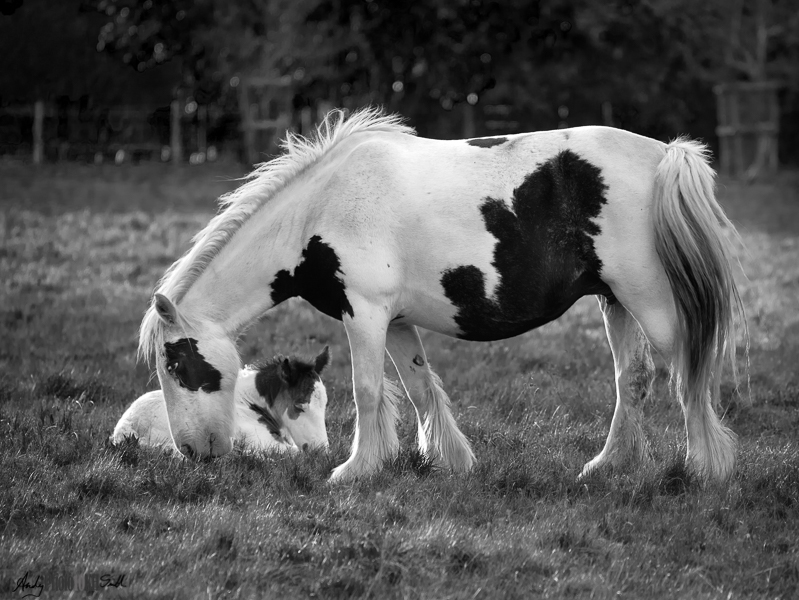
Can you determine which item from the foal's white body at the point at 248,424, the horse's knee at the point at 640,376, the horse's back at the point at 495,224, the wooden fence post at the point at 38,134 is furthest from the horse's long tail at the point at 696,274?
the wooden fence post at the point at 38,134

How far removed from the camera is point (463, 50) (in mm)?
17469

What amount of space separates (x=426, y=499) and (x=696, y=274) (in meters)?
→ 1.77

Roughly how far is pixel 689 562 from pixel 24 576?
106 inches

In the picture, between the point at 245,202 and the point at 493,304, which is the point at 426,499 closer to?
the point at 493,304

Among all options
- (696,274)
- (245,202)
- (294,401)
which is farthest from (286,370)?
(696,274)

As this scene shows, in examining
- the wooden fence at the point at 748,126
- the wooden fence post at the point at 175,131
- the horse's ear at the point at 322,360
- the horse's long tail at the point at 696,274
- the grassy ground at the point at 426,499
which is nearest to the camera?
the grassy ground at the point at 426,499

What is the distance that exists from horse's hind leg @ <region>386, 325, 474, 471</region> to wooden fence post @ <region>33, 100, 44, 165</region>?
79.7 feet

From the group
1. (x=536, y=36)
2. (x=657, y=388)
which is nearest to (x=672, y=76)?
Answer: (x=536, y=36)

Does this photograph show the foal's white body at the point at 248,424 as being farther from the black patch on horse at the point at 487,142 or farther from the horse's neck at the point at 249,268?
the black patch on horse at the point at 487,142

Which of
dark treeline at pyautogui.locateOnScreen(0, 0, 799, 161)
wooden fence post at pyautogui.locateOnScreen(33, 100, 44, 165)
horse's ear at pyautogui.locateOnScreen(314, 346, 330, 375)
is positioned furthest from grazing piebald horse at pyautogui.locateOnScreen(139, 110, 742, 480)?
wooden fence post at pyautogui.locateOnScreen(33, 100, 44, 165)

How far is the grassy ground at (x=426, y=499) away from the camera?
3992 millimetres

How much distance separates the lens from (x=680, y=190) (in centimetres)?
511

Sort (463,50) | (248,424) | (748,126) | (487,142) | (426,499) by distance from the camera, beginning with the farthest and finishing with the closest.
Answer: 1. (748,126)
2. (463,50)
3. (248,424)
4. (487,142)
5. (426,499)

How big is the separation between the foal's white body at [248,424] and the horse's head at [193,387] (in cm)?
38
